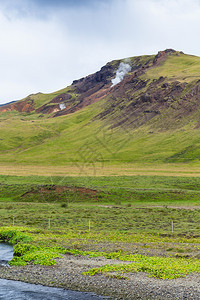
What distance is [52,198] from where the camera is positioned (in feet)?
236

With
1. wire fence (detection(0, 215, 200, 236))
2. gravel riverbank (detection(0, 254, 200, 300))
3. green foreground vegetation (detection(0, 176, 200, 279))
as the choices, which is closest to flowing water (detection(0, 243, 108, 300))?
gravel riverbank (detection(0, 254, 200, 300))

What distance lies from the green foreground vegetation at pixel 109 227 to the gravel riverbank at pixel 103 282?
2.94ft

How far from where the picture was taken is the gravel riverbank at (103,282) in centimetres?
2214

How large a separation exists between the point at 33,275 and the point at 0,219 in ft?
84.7

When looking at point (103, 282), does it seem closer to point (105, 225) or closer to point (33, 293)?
point (33, 293)

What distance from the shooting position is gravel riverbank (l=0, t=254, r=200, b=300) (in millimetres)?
22141

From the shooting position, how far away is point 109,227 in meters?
45.8

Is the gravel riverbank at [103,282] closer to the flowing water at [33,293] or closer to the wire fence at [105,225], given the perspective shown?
the flowing water at [33,293]

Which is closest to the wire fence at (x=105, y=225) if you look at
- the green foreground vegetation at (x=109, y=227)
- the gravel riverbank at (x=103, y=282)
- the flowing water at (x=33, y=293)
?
the green foreground vegetation at (x=109, y=227)

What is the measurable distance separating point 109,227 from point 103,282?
70.5 ft

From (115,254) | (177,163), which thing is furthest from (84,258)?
(177,163)

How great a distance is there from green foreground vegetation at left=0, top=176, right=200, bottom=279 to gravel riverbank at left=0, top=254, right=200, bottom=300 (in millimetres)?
897

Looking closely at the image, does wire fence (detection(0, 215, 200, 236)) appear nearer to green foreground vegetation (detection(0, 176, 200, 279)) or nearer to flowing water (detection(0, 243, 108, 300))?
green foreground vegetation (detection(0, 176, 200, 279))

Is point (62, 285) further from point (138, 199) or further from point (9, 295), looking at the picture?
point (138, 199)
